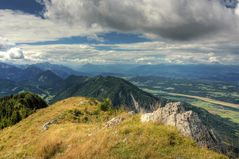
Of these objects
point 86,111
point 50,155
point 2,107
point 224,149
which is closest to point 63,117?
point 86,111

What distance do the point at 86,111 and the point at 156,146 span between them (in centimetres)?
3040

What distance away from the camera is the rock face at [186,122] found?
1971cm

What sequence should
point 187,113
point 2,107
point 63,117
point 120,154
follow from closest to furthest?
point 120,154, point 187,113, point 63,117, point 2,107

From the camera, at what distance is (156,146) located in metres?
17.8

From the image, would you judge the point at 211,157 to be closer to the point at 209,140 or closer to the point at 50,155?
the point at 209,140

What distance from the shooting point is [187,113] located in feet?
72.9

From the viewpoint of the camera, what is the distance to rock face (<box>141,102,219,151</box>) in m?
19.7

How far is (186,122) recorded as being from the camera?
2100 cm

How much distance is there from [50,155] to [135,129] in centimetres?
720

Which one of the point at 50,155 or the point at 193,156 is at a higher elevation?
the point at 193,156

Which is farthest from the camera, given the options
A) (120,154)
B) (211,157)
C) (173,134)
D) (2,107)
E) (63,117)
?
(2,107)

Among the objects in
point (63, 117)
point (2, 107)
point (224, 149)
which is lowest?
point (2, 107)

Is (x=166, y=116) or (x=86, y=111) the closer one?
(x=166, y=116)

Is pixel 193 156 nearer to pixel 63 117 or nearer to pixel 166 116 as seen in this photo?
pixel 166 116
